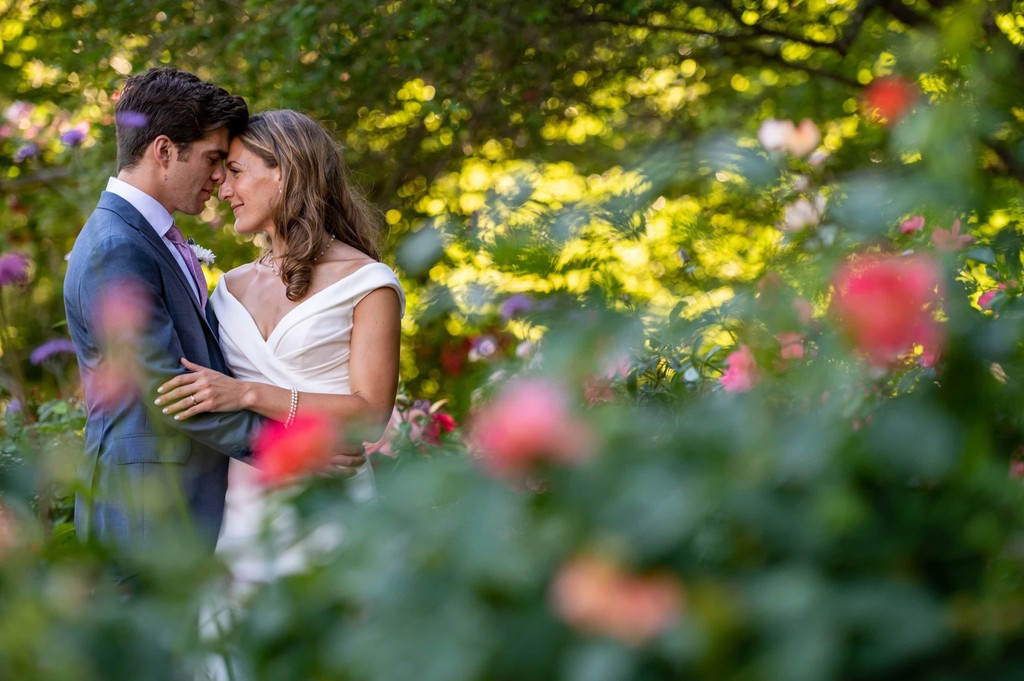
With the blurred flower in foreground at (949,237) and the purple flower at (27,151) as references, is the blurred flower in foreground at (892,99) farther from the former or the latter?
the purple flower at (27,151)

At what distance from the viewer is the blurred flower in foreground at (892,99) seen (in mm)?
1191

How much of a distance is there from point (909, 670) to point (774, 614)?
0.19 meters

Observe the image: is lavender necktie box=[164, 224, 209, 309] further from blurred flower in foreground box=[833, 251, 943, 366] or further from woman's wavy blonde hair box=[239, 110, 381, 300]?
blurred flower in foreground box=[833, 251, 943, 366]

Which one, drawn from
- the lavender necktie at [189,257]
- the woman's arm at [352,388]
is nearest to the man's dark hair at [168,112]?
the lavender necktie at [189,257]

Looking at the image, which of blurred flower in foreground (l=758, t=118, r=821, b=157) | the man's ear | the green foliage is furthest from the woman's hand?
blurred flower in foreground (l=758, t=118, r=821, b=157)

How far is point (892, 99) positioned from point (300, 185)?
2035 millimetres

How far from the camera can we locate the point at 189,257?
9.66 feet

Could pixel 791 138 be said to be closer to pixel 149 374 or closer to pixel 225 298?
pixel 149 374

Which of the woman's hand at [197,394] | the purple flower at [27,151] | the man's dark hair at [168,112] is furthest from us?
the purple flower at [27,151]

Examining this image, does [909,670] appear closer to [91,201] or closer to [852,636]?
[852,636]

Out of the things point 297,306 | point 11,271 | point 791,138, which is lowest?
point 11,271

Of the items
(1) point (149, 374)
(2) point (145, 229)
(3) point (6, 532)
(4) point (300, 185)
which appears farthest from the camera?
(4) point (300, 185)

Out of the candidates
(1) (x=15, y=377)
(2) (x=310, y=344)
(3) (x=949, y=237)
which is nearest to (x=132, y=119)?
(2) (x=310, y=344)

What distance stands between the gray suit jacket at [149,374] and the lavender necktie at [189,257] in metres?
0.15
